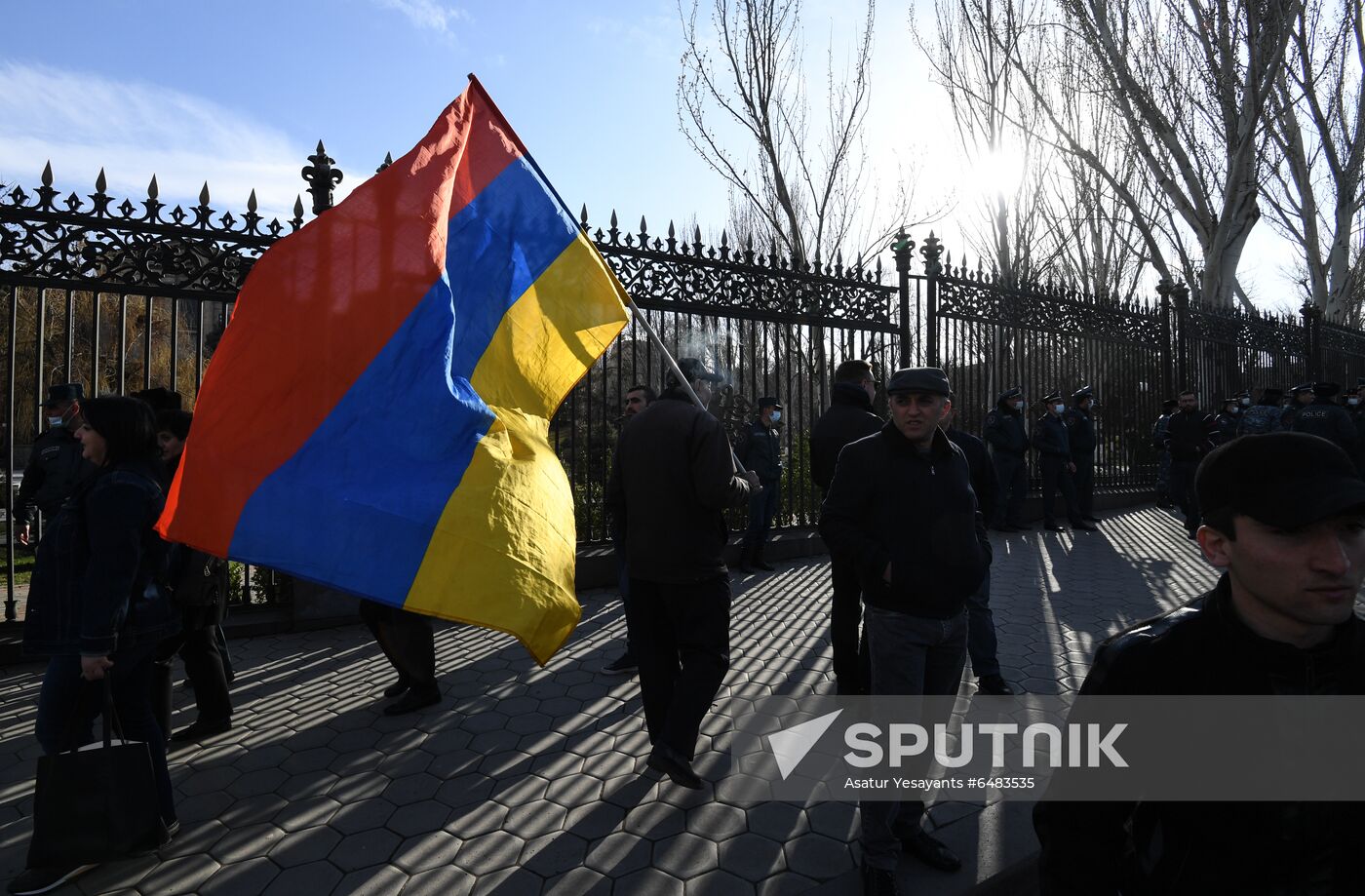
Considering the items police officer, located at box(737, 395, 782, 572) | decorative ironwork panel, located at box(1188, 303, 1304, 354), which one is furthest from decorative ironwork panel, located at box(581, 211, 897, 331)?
decorative ironwork panel, located at box(1188, 303, 1304, 354)

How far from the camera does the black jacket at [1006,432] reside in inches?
406

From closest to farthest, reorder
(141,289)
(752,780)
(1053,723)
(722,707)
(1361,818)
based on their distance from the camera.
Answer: (1361,818) < (752,780) < (1053,723) < (722,707) < (141,289)

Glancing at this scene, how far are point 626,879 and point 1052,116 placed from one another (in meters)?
16.4

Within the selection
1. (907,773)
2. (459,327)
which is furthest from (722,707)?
(459,327)

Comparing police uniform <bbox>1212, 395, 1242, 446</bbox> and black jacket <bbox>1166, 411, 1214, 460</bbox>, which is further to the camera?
police uniform <bbox>1212, 395, 1242, 446</bbox>

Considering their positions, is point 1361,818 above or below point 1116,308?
below

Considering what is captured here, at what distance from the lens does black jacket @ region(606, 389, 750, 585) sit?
3.62m

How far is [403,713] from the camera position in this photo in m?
4.55

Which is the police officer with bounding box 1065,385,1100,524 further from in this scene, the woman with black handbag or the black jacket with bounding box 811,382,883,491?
the woman with black handbag

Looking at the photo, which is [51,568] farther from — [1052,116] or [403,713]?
[1052,116]

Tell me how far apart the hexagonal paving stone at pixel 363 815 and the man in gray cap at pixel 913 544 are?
79.8 inches

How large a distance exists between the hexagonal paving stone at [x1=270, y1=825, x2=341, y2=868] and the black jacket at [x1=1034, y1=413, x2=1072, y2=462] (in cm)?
1004

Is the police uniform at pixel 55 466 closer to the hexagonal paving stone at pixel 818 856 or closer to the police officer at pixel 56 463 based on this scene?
the police officer at pixel 56 463

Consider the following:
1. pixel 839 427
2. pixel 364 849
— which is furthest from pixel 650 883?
pixel 839 427
